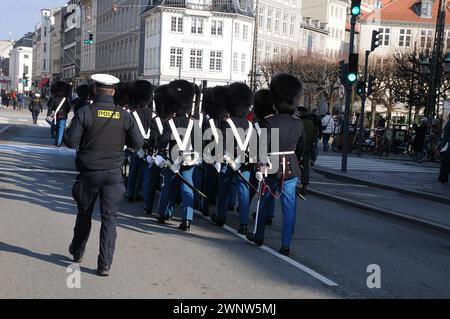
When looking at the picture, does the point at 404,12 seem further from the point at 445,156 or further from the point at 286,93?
the point at 286,93

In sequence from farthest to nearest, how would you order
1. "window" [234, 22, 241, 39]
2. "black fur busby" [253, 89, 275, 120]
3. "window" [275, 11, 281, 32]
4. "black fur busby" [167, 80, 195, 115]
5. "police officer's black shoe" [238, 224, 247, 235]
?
"window" [275, 11, 281, 32]
"window" [234, 22, 241, 39]
"black fur busby" [253, 89, 275, 120]
"black fur busby" [167, 80, 195, 115]
"police officer's black shoe" [238, 224, 247, 235]

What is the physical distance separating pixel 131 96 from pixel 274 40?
6485 centimetres

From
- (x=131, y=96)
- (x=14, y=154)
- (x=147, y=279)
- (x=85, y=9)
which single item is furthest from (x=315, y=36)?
(x=147, y=279)

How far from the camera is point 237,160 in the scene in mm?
9867

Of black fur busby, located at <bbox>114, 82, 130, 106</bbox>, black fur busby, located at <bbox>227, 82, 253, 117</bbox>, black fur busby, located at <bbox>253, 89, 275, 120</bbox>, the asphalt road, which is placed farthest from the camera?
black fur busby, located at <bbox>114, 82, 130, 106</bbox>

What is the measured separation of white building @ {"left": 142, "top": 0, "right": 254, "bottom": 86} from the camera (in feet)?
213

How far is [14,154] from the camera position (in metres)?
19.8

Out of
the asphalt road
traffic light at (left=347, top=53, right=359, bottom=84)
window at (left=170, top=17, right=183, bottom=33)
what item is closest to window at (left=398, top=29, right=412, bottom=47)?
window at (left=170, top=17, right=183, bottom=33)

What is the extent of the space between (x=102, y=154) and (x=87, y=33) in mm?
95903

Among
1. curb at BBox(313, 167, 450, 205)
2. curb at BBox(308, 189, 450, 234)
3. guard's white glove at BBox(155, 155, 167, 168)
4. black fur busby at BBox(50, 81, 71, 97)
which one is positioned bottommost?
curb at BBox(313, 167, 450, 205)

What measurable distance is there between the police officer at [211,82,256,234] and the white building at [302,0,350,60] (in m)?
78.2

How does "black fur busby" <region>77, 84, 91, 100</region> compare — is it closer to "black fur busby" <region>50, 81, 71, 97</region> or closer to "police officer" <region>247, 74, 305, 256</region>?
"black fur busby" <region>50, 81, 71, 97</region>

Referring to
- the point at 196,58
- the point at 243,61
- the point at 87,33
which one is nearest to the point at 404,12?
the point at 243,61
